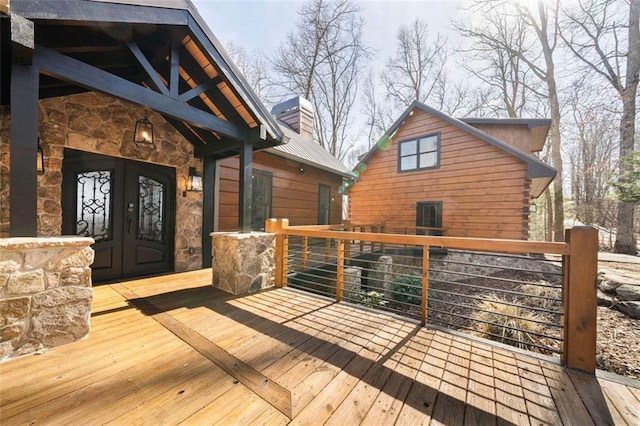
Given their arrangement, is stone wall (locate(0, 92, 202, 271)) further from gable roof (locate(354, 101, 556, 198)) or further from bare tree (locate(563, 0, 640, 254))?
bare tree (locate(563, 0, 640, 254))

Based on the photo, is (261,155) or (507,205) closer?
(261,155)

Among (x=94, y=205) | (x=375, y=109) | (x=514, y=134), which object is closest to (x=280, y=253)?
(x=94, y=205)

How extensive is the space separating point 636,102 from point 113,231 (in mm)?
14131

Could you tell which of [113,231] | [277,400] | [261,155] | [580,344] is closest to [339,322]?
Result: [277,400]

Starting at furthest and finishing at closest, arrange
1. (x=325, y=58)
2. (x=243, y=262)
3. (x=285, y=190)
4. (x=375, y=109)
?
(x=375, y=109) → (x=325, y=58) → (x=285, y=190) → (x=243, y=262)

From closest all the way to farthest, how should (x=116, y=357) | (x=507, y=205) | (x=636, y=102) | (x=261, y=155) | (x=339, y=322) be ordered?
(x=116, y=357)
(x=339, y=322)
(x=261, y=155)
(x=507, y=205)
(x=636, y=102)

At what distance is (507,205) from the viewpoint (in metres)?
7.15

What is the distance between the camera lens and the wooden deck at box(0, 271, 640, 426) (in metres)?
1.42

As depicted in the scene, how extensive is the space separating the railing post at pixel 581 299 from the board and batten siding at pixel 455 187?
6.21 m

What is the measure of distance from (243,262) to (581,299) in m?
3.36

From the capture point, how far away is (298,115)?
31.5 feet

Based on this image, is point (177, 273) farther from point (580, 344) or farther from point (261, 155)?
point (580, 344)

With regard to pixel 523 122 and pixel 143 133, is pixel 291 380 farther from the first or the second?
pixel 523 122

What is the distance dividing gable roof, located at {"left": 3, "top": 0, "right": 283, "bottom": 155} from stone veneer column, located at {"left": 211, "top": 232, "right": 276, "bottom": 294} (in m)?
1.44
